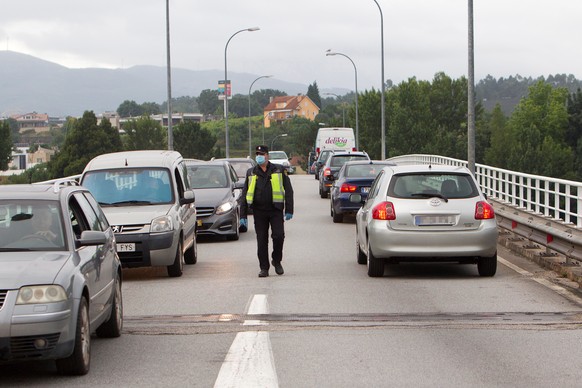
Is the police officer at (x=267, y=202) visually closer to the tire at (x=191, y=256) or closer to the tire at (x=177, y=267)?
the tire at (x=177, y=267)

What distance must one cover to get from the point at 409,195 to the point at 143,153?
4.62 meters

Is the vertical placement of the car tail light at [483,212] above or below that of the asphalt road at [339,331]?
above

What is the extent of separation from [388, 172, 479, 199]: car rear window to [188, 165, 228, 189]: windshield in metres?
7.86

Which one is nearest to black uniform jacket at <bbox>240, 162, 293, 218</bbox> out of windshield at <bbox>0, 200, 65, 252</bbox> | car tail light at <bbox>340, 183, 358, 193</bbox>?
windshield at <bbox>0, 200, 65, 252</bbox>

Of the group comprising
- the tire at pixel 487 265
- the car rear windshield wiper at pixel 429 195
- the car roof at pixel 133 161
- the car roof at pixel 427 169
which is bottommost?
the tire at pixel 487 265

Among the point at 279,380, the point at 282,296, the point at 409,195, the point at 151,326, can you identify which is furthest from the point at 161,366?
the point at 409,195

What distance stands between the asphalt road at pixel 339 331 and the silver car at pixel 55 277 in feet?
0.97

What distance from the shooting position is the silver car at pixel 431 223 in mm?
13852

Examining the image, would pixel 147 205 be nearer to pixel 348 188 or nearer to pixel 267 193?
pixel 267 193

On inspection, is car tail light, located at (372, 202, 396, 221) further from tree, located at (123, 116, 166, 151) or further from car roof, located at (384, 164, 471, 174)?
tree, located at (123, 116, 166, 151)

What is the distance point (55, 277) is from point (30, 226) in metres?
1.02

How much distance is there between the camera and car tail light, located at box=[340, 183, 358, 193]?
974 inches

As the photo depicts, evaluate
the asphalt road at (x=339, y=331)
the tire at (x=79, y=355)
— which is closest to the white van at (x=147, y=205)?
the asphalt road at (x=339, y=331)

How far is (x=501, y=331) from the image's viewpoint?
9.56m
